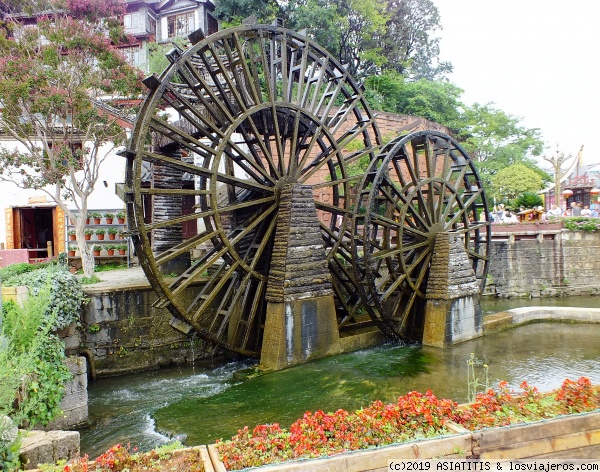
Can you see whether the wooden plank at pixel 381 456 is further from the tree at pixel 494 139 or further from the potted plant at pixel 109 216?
the tree at pixel 494 139

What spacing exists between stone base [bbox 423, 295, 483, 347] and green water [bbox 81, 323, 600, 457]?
26 cm

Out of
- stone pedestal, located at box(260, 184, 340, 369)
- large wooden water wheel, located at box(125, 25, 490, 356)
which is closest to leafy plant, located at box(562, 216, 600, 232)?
large wooden water wheel, located at box(125, 25, 490, 356)

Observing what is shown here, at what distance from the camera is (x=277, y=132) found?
9.86 meters

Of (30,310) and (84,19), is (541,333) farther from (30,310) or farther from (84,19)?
(84,19)

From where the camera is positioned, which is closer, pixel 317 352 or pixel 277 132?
pixel 317 352

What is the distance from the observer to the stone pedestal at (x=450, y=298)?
9.91 m

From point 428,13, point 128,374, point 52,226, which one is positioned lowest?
point 128,374

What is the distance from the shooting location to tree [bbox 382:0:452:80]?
86.3ft

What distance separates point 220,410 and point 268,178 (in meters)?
4.78

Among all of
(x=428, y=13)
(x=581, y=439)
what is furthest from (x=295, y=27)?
(x=581, y=439)

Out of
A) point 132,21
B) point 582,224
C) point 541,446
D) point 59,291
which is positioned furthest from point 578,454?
point 132,21

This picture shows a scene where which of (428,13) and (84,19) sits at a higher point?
(428,13)

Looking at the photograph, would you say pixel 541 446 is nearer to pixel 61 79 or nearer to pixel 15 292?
pixel 15 292

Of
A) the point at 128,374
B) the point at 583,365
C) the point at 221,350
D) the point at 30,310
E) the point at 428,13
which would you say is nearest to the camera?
the point at 30,310
